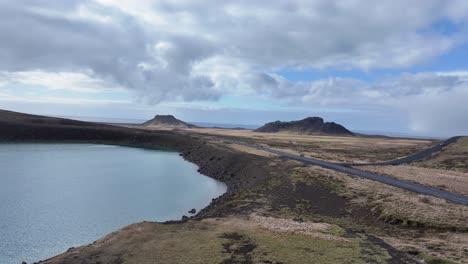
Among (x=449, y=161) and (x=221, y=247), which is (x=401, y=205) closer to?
(x=221, y=247)

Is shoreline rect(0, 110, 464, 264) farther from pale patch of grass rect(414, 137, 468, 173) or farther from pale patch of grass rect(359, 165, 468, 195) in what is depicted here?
pale patch of grass rect(414, 137, 468, 173)

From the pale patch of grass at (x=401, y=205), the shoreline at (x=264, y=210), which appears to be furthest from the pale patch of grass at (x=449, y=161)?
the pale patch of grass at (x=401, y=205)

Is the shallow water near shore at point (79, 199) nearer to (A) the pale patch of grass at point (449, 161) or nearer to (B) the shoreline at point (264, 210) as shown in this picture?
(B) the shoreline at point (264, 210)

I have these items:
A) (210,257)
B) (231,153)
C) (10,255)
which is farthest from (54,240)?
(231,153)

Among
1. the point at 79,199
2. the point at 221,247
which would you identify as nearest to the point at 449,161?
the point at 79,199

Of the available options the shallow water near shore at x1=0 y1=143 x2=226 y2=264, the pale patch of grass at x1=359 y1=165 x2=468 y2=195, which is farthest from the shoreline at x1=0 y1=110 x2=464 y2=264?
the pale patch of grass at x1=359 y1=165 x2=468 y2=195

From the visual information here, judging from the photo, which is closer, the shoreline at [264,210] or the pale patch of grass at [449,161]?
the shoreline at [264,210]

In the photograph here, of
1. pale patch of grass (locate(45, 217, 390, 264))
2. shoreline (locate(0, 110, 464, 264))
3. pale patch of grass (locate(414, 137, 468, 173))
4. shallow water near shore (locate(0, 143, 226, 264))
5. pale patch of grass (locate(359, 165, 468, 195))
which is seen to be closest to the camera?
pale patch of grass (locate(45, 217, 390, 264))

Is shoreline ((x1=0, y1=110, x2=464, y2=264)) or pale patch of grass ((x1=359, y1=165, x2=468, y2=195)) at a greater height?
Answer: pale patch of grass ((x1=359, y1=165, x2=468, y2=195))

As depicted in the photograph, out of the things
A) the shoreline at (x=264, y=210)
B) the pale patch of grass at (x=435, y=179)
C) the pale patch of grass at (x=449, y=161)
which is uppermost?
the pale patch of grass at (x=449, y=161)
